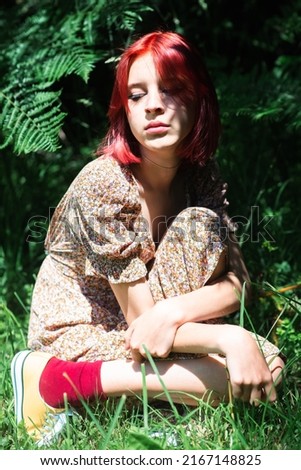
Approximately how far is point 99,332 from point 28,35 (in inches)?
47.0

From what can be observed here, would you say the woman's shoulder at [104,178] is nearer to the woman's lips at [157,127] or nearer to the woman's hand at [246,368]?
the woman's lips at [157,127]

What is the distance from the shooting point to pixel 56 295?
2098mm

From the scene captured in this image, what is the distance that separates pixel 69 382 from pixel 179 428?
0.38 meters

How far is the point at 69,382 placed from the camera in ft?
6.20

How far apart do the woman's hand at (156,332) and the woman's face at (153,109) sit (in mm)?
462

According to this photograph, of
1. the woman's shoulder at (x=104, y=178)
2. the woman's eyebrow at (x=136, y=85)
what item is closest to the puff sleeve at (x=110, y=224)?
the woman's shoulder at (x=104, y=178)

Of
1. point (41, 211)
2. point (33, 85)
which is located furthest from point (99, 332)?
point (41, 211)

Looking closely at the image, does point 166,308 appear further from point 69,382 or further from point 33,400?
point 33,400

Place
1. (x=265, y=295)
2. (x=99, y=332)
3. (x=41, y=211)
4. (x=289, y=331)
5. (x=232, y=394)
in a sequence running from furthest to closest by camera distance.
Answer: (x=41, y=211) → (x=265, y=295) → (x=289, y=331) → (x=99, y=332) → (x=232, y=394)

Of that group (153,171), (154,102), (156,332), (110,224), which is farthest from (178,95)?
(156,332)

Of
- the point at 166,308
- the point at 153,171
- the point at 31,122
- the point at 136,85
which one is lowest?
the point at 166,308

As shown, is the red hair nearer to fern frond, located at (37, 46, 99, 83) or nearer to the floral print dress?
the floral print dress

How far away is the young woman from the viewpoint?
6.02 ft
